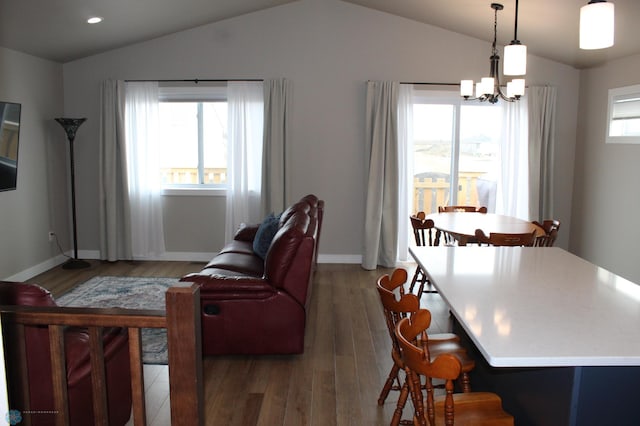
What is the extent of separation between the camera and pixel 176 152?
267 inches

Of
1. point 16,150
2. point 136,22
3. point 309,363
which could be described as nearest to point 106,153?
point 16,150

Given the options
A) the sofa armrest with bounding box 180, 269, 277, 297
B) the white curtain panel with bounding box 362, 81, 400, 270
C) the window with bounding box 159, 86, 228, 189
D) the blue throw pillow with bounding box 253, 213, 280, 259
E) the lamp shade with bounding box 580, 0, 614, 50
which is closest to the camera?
the lamp shade with bounding box 580, 0, 614, 50

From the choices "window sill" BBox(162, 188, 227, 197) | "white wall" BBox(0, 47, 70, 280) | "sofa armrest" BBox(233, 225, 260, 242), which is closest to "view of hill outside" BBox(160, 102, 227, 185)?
"window sill" BBox(162, 188, 227, 197)

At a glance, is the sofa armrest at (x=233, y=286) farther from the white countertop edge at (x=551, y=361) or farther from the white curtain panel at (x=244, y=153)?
the white curtain panel at (x=244, y=153)

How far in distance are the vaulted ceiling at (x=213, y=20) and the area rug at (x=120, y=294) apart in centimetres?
251

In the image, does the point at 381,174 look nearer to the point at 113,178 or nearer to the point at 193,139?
the point at 193,139

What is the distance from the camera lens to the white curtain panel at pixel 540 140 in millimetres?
6312

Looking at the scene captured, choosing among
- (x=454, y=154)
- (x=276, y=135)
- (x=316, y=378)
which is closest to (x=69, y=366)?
(x=316, y=378)

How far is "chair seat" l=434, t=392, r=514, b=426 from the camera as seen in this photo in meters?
1.99

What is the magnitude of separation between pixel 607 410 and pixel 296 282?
217 cm

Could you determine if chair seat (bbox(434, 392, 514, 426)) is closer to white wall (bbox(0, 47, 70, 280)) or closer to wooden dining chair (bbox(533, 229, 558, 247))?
wooden dining chair (bbox(533, 229, 558, 247))

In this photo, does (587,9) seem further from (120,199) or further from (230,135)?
(120,199)

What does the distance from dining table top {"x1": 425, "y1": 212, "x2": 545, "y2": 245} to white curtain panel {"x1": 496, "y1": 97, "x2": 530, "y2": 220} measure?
120 centimetres

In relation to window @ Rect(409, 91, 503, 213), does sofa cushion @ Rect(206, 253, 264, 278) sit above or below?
below
